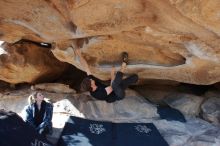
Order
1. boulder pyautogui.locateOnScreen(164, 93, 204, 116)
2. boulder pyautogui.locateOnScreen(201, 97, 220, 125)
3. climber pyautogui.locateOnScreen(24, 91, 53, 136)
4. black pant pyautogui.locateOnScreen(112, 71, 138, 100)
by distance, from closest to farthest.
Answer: climber pyautogui.locateOnScreen(24, 91, 53, 136) < black pant pyautogui.locateOnScreen(112, 71, 138, 100) < boulder pyautogui.locateOnScreen(201, 97, 220, 125) < boulder pyautogui.locateOnScreen(164, 93, 204, 116)

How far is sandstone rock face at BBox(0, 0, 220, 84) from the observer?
4203mm

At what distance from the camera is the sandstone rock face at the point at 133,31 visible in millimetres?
4203

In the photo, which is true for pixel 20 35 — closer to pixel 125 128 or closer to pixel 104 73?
pixel 104 73

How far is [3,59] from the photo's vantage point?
6.06m

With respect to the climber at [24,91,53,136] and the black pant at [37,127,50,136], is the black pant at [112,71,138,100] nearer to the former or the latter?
the climber at [24,91,53,136]

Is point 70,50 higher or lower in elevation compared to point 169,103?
higher

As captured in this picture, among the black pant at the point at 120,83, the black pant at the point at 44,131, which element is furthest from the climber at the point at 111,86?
the black pant at the point at 44,131

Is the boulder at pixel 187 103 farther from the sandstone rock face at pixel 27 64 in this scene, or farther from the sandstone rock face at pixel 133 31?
the sandstone rock face at pixel 27 64

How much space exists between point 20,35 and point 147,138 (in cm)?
240

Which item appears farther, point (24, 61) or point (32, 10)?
point (24, 61)

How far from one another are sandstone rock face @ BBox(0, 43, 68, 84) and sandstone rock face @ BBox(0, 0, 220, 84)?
62 centimetres

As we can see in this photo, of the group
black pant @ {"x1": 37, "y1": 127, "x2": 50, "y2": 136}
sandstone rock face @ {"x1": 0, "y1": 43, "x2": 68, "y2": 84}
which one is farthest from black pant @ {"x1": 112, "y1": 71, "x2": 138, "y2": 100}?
sandstone rock face @ {"x1": 0, "y1": 43, "x2": 68, "y2": 84}

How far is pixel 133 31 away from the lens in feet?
15.9

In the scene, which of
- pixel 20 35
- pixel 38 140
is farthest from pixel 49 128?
pixel 20 35
